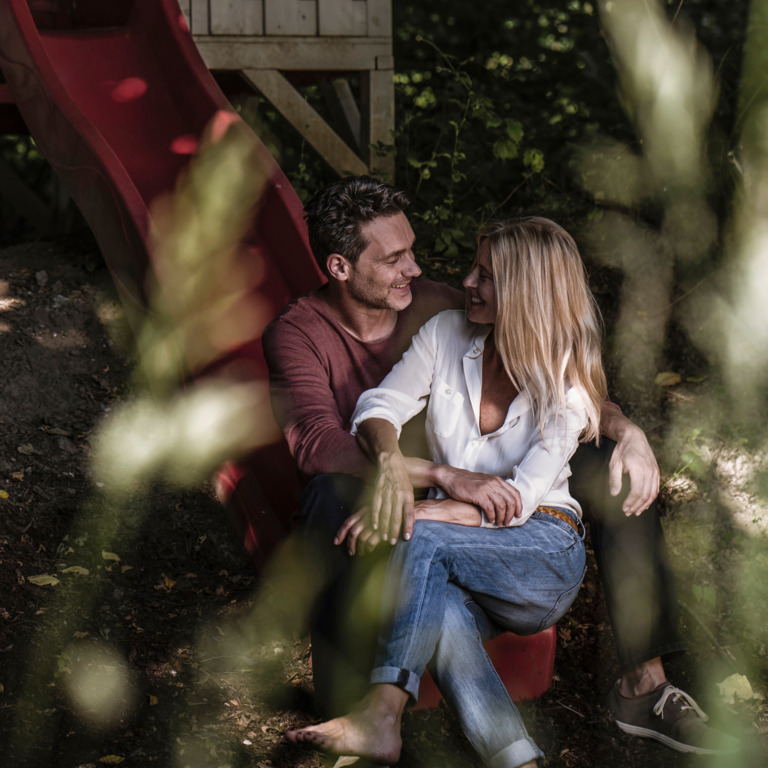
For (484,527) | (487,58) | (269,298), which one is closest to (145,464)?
(269,298)

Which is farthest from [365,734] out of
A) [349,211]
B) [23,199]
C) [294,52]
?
[23,199]

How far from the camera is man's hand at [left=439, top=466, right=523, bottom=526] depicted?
2182mm

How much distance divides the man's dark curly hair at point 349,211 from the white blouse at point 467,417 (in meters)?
0.35

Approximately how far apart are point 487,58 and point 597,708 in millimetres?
5166

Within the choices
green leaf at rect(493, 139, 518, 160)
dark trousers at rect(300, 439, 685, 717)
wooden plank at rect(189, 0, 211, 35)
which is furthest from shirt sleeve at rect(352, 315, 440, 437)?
wooden plank at rect(189, 0, 211, 35)

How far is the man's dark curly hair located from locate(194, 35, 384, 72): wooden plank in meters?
2.47

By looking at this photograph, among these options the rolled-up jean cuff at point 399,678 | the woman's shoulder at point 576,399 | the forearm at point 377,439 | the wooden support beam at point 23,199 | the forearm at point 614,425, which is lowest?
the wooden support beam at point 23,199

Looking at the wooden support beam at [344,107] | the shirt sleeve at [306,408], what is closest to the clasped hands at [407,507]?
the shirt sleeve at [306,408]

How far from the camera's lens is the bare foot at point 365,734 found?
1986 millimetres

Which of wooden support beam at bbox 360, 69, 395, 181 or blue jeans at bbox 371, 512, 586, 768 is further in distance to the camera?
wooden support beam at bbox 360, 69, 395, 181

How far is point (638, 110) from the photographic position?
3.98 metres

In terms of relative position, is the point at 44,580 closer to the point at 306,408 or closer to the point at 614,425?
the point at 306,408

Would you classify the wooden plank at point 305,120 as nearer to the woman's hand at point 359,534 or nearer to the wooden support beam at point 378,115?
the wooden support beam at point 378,115

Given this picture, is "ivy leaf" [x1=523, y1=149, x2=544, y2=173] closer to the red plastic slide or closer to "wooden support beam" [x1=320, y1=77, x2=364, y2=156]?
"wooden support beam" [x1=320, y1=77, x2=364, y2=156]
